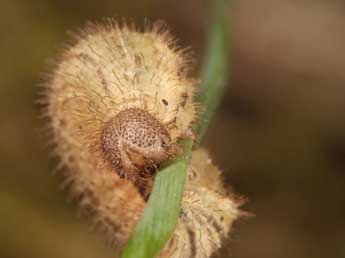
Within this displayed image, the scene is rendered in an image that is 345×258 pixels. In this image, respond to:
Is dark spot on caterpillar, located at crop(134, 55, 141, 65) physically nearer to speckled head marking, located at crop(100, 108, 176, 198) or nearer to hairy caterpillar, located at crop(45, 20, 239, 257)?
hairy caterpillar, located at crop(45, 20, 239, 257)

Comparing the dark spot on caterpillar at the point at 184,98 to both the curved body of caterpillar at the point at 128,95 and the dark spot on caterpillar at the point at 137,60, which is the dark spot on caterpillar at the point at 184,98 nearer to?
the curved body of caterpillar at the point at 128,95

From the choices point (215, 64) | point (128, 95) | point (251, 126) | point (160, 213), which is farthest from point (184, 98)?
point (251, 126)

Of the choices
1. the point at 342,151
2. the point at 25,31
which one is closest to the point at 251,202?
the point at 342,151

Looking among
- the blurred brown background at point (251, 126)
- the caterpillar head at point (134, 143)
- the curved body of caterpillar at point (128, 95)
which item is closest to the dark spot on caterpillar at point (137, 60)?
the curved body of caterpillar at point (128, 95)

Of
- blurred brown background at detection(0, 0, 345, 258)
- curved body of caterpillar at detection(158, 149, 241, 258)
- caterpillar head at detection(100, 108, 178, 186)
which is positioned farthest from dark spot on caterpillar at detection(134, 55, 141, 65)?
blurred brown background at detection(0, 0, 345, 258)

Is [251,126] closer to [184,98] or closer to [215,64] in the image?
[215,64]

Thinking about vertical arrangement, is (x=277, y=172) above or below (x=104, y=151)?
above

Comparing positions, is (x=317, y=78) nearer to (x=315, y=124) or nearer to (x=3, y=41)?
(x=315, y=124)
